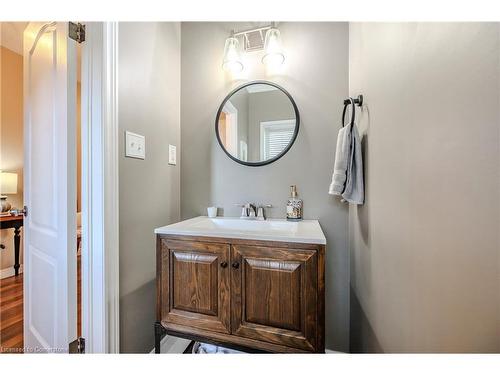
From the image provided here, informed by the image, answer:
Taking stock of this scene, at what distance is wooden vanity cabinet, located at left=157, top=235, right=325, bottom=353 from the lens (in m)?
0.82

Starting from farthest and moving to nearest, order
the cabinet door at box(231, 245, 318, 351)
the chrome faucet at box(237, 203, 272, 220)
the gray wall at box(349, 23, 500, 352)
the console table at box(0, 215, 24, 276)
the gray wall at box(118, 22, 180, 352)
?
the console table at box(0, 215, 24, 276), the chrome faucet at box(237, 203, 272, 220), the gray wall at box(118, 22, 180, 352), the cabinet door at box(231, 245, 318, 351), the gray wall at box(349, 23, 500, 352)

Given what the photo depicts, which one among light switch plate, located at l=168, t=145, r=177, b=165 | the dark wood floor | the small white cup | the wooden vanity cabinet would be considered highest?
light switch plate, located at l=168, t=145, r=177, b=165

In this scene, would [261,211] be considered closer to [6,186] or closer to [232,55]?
[232,55]

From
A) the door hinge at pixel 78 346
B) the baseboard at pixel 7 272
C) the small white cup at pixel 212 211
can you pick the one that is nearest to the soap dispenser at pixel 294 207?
the small white cup at pixel 212 211

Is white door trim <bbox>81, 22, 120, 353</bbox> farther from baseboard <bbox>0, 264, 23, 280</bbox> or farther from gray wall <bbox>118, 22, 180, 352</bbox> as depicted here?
baseboard <bbox>0, 264, 23, 280</bbox>

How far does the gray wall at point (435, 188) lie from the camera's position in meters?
0.35

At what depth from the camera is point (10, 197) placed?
7.23ft

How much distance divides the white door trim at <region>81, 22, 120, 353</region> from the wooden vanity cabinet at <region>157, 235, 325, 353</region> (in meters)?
0.23

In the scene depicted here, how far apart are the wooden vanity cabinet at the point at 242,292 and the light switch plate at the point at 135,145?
470mm

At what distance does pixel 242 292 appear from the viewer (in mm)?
886

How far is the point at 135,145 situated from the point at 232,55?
0.88m

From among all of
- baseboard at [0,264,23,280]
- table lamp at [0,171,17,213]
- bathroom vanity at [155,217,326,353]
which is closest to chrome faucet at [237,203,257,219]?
bathroom vanity at [155,217,326,353]

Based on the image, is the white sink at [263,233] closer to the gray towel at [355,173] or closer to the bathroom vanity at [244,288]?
the bathroom vanity at [244,288]
